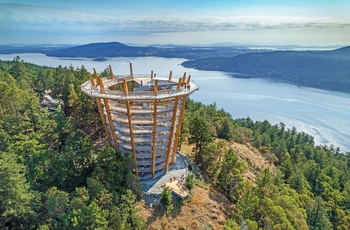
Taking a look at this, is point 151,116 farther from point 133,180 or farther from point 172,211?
point 172,211

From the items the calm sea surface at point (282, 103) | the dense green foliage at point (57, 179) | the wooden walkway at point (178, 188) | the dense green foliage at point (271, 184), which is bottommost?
the calm sea surface at point (282, 103)

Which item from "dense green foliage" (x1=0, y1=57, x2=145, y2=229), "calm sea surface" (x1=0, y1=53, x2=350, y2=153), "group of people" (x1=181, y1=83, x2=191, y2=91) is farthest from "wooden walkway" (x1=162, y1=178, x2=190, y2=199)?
"calm sea surface" (x1=0, y1=53, x2=350, y2=153)

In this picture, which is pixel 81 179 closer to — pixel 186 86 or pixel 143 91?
pixel 143 91

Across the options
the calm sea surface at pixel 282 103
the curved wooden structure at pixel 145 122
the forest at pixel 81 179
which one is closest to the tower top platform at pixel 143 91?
the curved wooden structure at pixel 145 122

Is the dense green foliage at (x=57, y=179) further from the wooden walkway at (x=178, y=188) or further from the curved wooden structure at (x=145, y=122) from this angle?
the wooden walkway at (x=178, y=188)

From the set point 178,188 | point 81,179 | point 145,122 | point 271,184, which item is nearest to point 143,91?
point 145,122

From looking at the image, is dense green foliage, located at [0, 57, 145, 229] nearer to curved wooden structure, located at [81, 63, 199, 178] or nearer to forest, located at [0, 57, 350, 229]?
forest, located at [0, 57, 350, 229]
